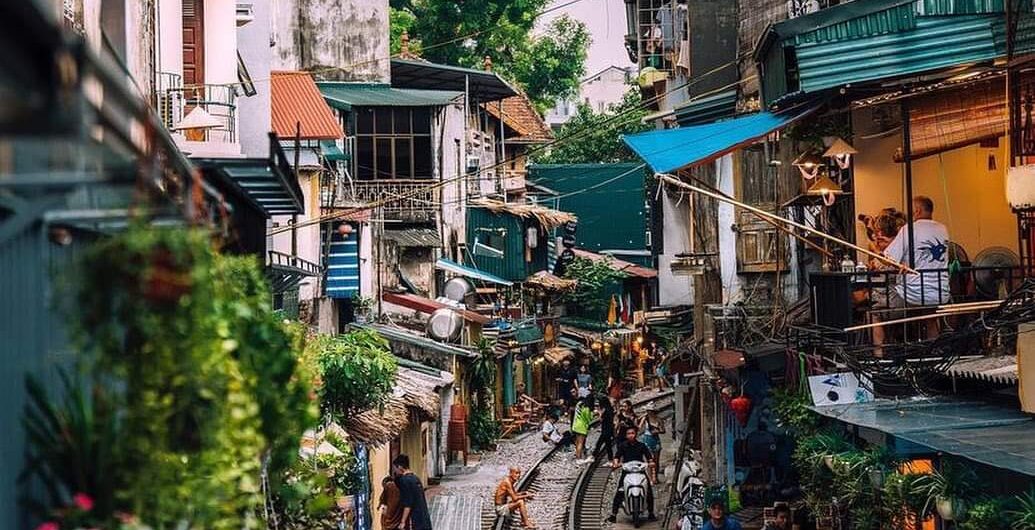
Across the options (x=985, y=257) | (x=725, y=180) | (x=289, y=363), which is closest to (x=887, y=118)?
(x=985, y=257)

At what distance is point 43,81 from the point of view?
359 centimetres

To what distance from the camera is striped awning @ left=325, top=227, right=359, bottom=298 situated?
27.2m

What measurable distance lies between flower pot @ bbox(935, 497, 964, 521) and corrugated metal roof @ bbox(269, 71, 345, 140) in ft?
39.2

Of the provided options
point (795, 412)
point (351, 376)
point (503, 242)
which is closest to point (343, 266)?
point (351, 376)

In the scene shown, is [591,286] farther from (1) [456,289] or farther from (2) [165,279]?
(2) [165,279]

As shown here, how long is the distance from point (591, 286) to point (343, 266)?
108 feet

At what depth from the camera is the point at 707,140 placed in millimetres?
17641

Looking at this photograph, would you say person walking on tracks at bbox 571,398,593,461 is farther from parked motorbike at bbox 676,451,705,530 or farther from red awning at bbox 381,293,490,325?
parked motorbike at bbox 676,451,705,530

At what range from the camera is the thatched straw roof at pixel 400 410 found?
18.4 m

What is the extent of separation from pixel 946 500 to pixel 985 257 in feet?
14.6

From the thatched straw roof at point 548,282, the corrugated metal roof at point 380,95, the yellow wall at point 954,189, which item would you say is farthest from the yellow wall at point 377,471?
the thatched straw roof at point 548,282

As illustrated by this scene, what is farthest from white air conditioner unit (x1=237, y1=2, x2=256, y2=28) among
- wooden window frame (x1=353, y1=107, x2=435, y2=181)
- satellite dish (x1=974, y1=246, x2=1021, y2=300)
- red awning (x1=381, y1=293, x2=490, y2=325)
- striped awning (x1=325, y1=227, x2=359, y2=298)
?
wooden window frame (x1=353, y1=107, x2=435, y2=181)

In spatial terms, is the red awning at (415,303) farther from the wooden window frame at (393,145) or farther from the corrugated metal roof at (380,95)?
the wooden window frame at (393,145)

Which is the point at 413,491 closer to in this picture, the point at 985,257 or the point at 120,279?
the point at 985,257
